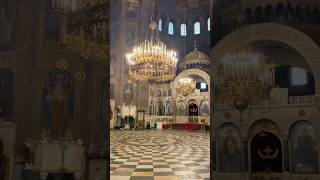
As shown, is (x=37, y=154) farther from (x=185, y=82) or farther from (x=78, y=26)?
(x=185, y=82)

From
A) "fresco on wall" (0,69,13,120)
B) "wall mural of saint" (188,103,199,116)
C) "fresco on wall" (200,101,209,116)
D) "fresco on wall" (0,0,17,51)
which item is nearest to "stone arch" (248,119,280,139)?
"fresco on wall" (0,69,13,120)

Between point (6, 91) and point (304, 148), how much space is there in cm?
376

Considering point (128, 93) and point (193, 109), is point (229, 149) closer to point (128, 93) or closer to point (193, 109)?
point (128, 93)

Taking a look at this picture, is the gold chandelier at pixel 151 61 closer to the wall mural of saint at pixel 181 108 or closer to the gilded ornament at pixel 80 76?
the wall mural of saint at pixel 181 108

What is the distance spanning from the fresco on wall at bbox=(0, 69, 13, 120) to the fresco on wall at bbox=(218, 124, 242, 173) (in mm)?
2693

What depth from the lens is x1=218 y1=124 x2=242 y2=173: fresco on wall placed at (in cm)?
388

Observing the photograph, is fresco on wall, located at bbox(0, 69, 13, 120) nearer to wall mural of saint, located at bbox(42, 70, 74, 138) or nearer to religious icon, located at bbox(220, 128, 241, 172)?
wall mural of saint, located at bbox(42, 70, 74, 138)

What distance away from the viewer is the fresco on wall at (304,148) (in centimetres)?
360

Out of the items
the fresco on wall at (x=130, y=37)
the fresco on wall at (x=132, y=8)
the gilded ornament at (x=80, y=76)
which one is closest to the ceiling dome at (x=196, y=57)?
the fresco on wall at (x=130, y=37)

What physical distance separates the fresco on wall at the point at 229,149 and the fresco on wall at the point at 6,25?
2.91m

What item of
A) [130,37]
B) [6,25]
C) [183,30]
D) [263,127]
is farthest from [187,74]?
[6,25]

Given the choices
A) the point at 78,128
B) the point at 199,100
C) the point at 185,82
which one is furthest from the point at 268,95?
the point at 199,100

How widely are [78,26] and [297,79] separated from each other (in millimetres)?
2801

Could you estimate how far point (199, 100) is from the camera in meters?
30.4
